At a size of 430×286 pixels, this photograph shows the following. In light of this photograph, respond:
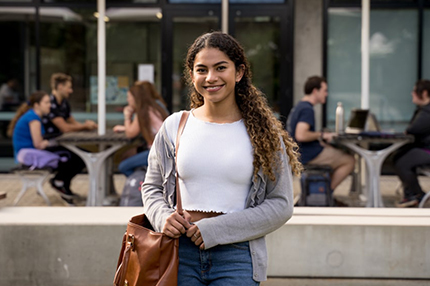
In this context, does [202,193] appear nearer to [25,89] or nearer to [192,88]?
[192,88]

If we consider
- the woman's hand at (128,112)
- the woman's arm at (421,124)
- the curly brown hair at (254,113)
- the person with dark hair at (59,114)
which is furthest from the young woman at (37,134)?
the curly brown hair at (254,113)

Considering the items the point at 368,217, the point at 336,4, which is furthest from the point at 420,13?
the point at 368,217

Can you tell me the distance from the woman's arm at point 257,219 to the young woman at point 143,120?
525 centimetres

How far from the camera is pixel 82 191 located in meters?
9.91

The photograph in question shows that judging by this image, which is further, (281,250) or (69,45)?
(69,45)

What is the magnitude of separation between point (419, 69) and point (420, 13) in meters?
0.95

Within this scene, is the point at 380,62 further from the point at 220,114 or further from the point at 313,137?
the point at 220,114

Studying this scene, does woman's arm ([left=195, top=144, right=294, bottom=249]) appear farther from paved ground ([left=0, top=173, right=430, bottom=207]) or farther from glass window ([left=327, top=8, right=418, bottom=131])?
glass window ([left=327, top=8, right=418, bottom=131])

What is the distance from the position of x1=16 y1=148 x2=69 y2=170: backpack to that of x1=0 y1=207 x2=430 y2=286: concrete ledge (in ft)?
12.2

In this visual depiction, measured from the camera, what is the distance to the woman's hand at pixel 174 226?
243 centimetres

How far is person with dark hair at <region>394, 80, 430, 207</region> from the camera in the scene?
8.22 m

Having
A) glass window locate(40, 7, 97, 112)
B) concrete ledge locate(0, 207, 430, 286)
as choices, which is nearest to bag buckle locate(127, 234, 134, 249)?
concrete ledge locate(0, 207, 430, 286)

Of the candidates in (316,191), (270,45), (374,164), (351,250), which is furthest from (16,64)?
(351,250)

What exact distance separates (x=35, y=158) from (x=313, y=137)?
129 inches
